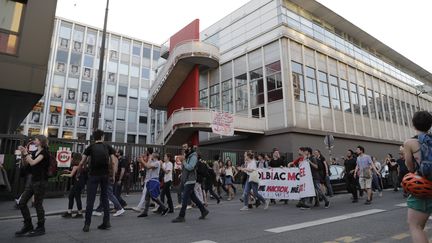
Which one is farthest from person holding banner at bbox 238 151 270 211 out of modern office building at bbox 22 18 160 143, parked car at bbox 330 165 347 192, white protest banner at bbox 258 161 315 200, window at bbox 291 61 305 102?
modern office building at bbox 22 18 160 143

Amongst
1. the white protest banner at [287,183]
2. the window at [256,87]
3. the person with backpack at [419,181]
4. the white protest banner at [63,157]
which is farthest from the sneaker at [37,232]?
the window at [256,87]

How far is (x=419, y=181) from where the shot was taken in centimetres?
322

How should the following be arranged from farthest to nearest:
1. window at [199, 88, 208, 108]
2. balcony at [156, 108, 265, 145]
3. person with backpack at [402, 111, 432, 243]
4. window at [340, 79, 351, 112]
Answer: window at [199, 88, 208, 108] < window at [340, 79, 351, 112] < balcony at [156, 108, 265, 145] < person with backpack at [402, 111, 432, 243]

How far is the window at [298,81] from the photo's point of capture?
24589mm

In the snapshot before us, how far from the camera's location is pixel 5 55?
10.5 meters

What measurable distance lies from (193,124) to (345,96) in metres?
15.7

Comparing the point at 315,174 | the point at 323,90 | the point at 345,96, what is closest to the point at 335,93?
the point at 345,96

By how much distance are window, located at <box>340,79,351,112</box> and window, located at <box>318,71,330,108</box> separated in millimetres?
2290

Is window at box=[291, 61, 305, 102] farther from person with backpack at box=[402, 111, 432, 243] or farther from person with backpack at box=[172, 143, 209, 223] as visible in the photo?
person with backpack at box=[402, 111, 432, 243]

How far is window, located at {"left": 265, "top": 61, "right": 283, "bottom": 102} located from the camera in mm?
24500

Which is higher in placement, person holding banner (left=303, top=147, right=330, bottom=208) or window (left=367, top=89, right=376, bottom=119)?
window (left=367, top=89, right=376, bottom=119)

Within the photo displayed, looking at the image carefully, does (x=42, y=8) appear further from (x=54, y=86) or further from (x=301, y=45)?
(x=54, y=86)

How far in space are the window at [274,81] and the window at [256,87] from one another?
729 millimetres

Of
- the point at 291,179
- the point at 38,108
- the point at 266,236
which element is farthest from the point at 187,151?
the point at 38,108
